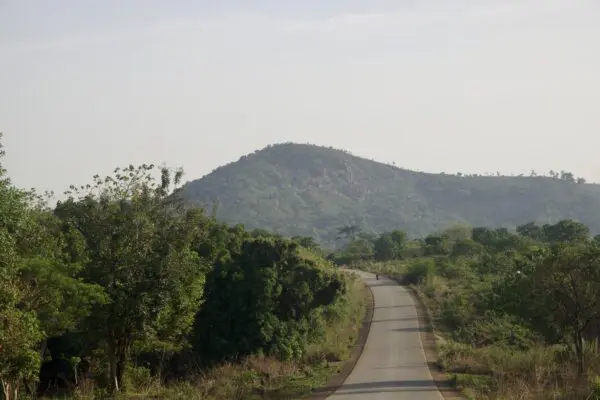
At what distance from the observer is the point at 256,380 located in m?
24.8

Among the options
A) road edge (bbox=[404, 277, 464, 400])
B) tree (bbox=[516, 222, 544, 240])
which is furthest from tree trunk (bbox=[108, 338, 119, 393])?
tree (bbox=[516, 222, 544, 240])

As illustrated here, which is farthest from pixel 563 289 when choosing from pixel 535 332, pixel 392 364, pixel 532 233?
pixel 532 233

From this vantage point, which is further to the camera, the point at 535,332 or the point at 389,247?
the point at 389,247

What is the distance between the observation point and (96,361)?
29.7 m

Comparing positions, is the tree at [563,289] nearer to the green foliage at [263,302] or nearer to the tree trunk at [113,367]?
the green foliage at [263,302]

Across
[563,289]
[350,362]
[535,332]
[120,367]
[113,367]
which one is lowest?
[350,362]

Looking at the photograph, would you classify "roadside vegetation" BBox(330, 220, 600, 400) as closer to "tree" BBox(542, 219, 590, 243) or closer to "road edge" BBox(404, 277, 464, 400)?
"road edge" BBox(404, 277, 464, 400)

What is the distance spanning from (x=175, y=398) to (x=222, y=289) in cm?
1351

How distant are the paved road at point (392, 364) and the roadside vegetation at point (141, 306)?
147 centimetres

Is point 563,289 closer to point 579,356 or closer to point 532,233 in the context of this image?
point 579,356

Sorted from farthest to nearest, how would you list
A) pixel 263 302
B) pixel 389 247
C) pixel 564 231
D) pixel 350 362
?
1. pixel 389 247
2. pixel 564 231
3. pixel 263 302
4. pixel 350 362

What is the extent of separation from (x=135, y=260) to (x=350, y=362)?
10964mm

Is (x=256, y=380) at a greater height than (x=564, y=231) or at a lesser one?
lesser

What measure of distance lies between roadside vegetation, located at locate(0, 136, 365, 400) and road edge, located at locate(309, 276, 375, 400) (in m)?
0.51
